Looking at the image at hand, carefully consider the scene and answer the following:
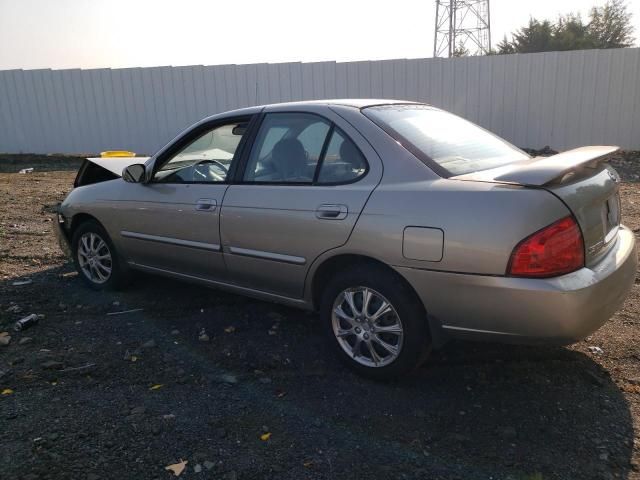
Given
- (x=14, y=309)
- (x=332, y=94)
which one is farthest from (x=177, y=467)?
(x=332, y=94)

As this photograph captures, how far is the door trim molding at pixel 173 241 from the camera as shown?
157 inches

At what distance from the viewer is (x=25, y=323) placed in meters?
4.25

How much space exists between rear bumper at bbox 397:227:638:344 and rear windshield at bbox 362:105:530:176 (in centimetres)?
65

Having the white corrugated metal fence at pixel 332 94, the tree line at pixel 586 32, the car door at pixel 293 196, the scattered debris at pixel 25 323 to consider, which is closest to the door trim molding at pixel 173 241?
the car door at pixel 293 196

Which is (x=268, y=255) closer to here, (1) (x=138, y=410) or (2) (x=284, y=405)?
(2) (x=284, y=405)

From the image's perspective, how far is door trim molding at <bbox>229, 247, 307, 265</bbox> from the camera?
347 centimetres

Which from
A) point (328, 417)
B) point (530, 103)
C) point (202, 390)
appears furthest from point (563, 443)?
point (530, 103)

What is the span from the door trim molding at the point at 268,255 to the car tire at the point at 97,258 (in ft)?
5.31

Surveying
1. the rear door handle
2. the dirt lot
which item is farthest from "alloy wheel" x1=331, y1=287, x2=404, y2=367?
the rear door handle

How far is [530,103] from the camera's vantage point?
1288 cm

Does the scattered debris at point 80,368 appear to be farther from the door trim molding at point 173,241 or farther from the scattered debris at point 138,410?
the door trim molding at point 173,241

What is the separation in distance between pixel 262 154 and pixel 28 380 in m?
2.10

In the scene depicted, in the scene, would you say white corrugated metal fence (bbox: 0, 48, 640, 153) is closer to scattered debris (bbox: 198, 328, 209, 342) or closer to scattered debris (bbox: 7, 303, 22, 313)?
scattered debris (bbox: 7, 303, 22, 313)

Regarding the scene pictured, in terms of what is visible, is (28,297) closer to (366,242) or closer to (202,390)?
(202,390)
